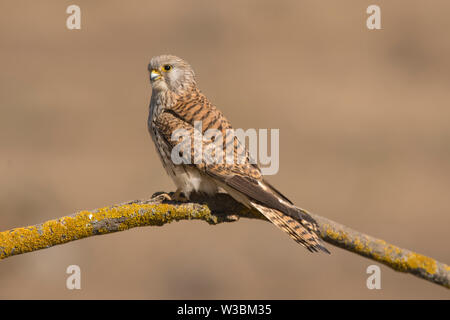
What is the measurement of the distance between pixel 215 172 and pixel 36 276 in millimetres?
Answer: 7733

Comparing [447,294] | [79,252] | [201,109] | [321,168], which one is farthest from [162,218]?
[321,168]

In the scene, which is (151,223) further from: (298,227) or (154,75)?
(154,75)

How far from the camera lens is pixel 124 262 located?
11.9 meters

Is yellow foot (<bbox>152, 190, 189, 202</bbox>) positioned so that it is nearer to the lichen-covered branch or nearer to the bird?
the bird

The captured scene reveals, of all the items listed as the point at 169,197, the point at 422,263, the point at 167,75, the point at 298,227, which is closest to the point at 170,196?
the point at 169,197

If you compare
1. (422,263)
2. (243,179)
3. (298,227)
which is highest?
(243,179)

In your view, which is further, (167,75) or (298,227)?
(167,75)

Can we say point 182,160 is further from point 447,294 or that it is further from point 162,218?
point 447,294

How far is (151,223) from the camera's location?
425cm

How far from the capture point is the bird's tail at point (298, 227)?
4312 mm

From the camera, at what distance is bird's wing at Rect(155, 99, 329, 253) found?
14.4 feet

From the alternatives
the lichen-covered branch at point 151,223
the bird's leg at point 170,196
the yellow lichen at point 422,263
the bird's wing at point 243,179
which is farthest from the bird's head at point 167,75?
the yellow lichen at point 422,263

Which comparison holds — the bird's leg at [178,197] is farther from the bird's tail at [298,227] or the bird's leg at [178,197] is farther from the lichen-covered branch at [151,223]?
the bird's tail at [298,227]

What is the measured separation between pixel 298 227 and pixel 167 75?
1.79 meters
